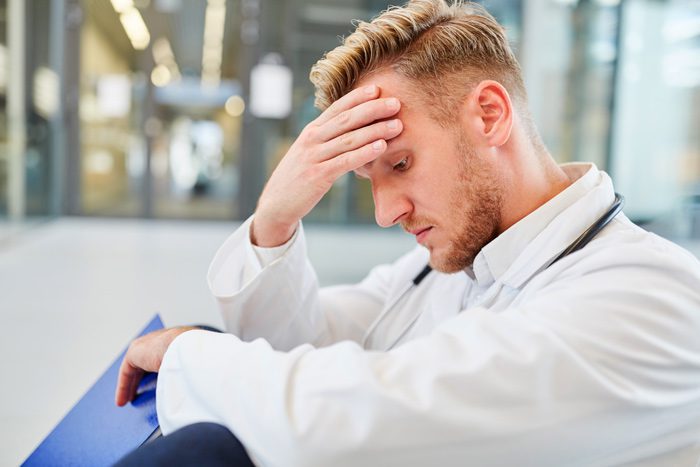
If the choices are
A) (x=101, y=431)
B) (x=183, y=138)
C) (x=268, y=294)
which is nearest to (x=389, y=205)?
(x=268, y=294)

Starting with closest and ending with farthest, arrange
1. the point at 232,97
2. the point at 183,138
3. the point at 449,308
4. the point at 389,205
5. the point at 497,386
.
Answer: the point at 497,386
the point at 389,205
the point at 449,308
the point at 232,97
the point at 183,138

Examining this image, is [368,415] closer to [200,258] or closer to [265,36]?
[200,258]

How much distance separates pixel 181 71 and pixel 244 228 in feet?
25.4

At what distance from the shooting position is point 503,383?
72 centimetres

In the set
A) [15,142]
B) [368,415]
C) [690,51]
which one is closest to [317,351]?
[368,415]

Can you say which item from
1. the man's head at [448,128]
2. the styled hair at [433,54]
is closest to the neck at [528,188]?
the man's head at [448,128]

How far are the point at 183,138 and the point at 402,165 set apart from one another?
26.5 ft

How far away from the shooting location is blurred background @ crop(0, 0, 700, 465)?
133 inches

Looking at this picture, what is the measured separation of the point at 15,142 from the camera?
588 cm

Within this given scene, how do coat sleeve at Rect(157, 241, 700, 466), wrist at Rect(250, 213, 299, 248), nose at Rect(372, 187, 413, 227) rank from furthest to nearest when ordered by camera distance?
wrist at Rect(250, 213, 299, 248)
nose at Rect(372, 187, 413, 227)
coat sleeve at Rect(157, 241, 700, 466)

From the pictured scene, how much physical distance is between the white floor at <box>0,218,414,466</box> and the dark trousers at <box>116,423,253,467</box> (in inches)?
43.2

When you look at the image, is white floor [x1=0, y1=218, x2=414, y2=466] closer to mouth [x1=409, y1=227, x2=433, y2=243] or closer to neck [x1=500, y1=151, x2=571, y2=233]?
mouth [x1=409, y1=227, x2=433, y2=243]

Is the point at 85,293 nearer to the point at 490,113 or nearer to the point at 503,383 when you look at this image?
the point at 490,113

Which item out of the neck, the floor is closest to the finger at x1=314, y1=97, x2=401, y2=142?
the neck
